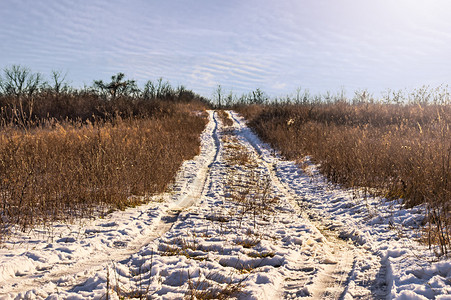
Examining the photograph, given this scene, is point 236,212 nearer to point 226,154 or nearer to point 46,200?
point 46,200

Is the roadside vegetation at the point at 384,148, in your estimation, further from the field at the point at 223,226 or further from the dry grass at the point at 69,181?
the dry grass at the point at 69,181

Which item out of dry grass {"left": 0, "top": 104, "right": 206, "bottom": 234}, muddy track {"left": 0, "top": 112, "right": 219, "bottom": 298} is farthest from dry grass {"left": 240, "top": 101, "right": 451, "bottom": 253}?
dry grass {"left": 0, "top": 104, "right": 206, "bottom": 234}

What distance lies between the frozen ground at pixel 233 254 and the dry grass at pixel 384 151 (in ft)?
1.64

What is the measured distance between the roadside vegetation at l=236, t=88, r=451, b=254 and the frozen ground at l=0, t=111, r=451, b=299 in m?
0.48

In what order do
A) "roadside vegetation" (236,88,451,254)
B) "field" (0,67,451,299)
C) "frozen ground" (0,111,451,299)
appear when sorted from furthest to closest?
1. "roadside vegetation" (236,88,451,254)
2. "field" (0,67,451,299)
3. "frozen ground" (0,111,451,299)

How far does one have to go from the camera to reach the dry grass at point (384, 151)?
16.6 feet

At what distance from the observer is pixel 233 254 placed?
4141 mm

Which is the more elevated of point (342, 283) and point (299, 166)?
point (299, 166)

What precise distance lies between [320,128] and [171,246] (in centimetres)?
1280

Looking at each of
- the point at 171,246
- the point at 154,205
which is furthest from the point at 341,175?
the point at 171,246

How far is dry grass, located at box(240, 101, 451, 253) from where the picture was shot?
200 inches

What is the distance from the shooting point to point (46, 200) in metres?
5.71

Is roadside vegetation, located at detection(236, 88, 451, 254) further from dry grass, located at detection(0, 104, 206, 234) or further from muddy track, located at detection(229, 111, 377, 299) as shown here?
dry grass, located at detection(0, 104, 206, 234)

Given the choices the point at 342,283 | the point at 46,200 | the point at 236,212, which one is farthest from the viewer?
the point at 236,212
